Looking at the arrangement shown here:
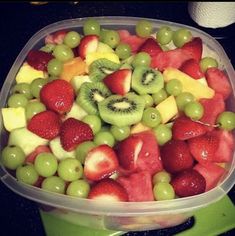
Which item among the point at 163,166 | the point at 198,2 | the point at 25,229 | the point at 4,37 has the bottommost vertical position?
the point at 25,229

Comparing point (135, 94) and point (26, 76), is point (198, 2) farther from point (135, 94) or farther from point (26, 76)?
point (26, 76)

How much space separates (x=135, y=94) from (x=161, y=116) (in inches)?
3.9

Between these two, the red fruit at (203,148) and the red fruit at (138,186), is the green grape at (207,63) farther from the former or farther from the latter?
the red fruit at (138,186)

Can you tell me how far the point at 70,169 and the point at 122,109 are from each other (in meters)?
0.20

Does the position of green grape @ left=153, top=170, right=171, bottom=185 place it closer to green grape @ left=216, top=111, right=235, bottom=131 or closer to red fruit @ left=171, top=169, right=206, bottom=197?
red fruit @ left=171, top=169, right=206, bottom=197

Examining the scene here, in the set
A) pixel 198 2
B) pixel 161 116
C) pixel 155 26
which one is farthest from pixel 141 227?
pixel 198 2

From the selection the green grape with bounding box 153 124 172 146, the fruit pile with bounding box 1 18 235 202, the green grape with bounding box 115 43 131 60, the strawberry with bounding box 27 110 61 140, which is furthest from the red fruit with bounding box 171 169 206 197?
the green grape with bounding box 115 43 131 60

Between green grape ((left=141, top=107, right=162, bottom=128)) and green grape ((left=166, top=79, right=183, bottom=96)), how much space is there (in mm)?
84

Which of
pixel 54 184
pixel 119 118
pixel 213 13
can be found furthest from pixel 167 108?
pixel 213 13

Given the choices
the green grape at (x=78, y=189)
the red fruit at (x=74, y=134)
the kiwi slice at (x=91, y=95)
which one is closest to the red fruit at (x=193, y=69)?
the kiwi slice at (x=91, y=95)

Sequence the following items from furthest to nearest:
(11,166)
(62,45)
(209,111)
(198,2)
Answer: (198,2), (62,45), (209,111), (11,166)

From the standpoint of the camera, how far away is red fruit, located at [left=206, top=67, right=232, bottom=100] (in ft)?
3.75

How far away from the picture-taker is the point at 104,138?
40.4 inches

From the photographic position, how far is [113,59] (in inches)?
47.5
